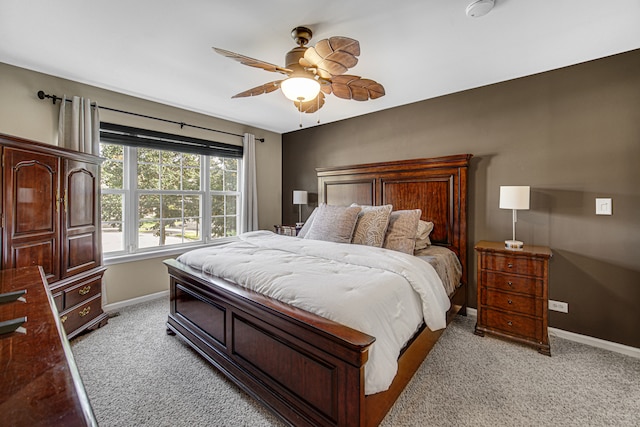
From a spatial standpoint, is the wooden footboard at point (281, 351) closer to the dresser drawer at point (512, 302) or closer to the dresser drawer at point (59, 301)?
the dresser drawer at point (59, 301)

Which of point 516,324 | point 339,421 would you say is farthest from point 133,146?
point 516,324

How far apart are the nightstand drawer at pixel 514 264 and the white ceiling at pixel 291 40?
173 centimetres

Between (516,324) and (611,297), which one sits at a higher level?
(611,297)

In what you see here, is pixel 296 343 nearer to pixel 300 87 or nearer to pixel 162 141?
pixel 300 87

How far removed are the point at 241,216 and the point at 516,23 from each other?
387cm

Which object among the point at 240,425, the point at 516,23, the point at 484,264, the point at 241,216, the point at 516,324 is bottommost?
the point at 240,425

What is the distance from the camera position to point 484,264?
254 cm

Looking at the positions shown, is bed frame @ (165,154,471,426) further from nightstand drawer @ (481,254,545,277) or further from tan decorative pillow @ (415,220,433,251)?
nightstand drawer @ (481,254,545,277)

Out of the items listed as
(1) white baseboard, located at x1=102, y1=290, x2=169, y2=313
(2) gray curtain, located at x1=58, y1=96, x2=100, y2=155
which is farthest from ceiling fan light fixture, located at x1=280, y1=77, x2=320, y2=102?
(1) white baseboard, located at x1=102, y1=290, x2=169, y2=313

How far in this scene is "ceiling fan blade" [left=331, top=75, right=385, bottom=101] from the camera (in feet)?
6.95

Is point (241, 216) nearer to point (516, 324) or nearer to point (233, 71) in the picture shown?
point (233, 71)

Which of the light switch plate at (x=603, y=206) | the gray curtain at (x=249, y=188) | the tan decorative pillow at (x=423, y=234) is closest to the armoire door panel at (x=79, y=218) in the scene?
the gray curtain at (x=249, y=188)

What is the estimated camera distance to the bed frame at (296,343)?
1.29 m

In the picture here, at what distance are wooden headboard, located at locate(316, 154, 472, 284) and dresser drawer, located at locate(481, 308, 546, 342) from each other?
0.52m
